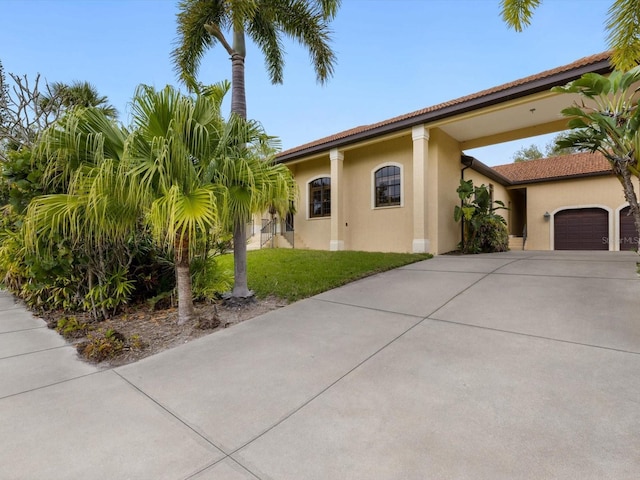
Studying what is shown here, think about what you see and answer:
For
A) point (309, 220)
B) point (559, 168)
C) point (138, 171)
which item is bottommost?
point (309, 220)

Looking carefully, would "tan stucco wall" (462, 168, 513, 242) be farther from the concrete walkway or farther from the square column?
the concrete walkway

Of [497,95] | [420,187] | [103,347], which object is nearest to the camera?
[103,347]

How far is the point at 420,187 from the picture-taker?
971 cm

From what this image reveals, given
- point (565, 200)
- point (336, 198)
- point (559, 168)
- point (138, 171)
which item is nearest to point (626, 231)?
point (565, 200)

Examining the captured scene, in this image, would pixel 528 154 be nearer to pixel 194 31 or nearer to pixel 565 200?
pixel 565 200

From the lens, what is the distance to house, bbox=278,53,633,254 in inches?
347

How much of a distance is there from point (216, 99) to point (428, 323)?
4.58 metres

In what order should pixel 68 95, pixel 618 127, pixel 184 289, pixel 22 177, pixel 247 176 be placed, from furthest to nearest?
pixel 68 95
pixel 618 127
pixel 184 289
pixel 22 177
pixel 247 176

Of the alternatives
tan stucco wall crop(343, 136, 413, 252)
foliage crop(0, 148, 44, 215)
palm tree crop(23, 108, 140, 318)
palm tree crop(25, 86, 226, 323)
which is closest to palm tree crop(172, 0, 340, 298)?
palm tree crop(25, 86, 226, 323)

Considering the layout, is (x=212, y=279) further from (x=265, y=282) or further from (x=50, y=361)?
(x=50, y=361)

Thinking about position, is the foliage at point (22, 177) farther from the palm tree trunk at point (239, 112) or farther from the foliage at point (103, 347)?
the palm tree trunk at point (239, 112)

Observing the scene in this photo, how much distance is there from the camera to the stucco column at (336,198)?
1192 centimetres

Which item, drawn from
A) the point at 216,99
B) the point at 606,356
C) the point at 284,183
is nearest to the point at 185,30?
the point at 216,99

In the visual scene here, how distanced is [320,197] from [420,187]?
5203mm
